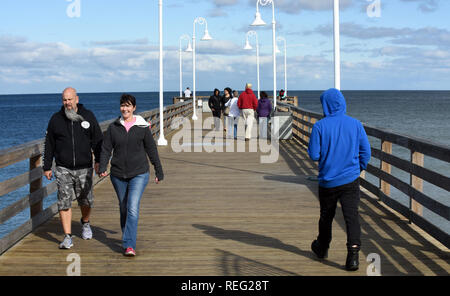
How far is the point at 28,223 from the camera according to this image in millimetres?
7156

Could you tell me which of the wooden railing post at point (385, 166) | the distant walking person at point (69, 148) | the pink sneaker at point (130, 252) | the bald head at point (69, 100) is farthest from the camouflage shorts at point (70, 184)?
the wooden railing post at point (385, 166)

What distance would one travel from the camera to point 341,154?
555 centimetres

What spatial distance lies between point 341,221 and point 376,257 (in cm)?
171

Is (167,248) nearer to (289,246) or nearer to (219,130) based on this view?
(289,246)

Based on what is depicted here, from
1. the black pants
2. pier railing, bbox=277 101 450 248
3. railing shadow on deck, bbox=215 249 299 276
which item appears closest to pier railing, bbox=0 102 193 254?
railing shadow on deck, bbox=215 249 299 276

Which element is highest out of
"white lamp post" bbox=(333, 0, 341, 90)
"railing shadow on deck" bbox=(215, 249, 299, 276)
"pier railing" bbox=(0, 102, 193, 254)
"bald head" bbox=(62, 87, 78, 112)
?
"white lamp post" bbox=(333, 0, 341, 90)

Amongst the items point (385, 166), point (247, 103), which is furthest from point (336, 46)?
point (247, 103)

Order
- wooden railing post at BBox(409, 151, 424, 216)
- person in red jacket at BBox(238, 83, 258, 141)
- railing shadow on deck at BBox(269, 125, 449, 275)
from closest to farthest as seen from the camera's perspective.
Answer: railing shadow on deck at BBox(269, 125, 449, 275), wooden railing post at BBox(409, 151, 424, 216), person in red jacket at BBox(238, 83, 258, 141)

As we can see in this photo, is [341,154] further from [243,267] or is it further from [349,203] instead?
[243,267]

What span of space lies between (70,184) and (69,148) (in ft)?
1.29

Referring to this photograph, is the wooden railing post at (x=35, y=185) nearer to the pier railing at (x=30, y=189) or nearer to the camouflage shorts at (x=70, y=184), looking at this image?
the pier railing at (x=30, y=189)

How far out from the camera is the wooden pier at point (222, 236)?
225 inches

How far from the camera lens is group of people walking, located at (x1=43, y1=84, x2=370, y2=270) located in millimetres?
5562

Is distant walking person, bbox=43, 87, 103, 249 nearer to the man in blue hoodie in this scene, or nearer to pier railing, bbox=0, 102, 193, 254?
pier railing, bbox=0, 102, 193, 254
